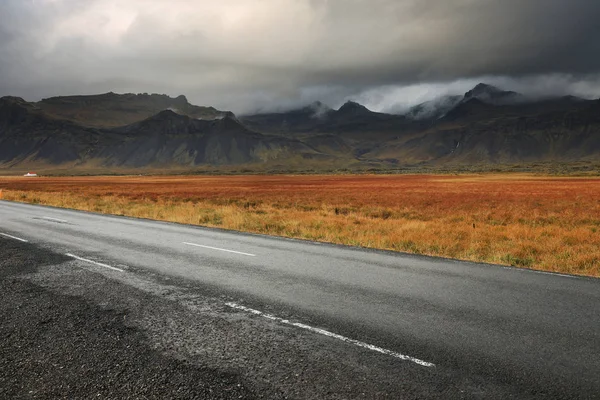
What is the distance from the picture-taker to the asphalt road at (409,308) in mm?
4426

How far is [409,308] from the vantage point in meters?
6.70

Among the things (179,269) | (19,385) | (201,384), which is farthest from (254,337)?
(179,269)

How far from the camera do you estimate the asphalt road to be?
14.5 ft

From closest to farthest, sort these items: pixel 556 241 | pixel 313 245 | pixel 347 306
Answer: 1. pixel 347 306
2. pixel 313 245
3. pixel 556 241

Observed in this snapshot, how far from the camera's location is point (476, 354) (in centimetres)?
494

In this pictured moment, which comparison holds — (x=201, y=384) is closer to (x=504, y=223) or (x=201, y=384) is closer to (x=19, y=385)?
(x=19, y=385)

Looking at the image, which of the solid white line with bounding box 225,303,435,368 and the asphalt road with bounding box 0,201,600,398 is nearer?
the asphalt road with bounding box 0,201,600,398

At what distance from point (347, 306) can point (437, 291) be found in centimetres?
203

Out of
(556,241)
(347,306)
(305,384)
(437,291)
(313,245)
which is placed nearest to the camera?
(305,384)

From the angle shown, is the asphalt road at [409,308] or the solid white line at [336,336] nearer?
the asphalt road at [409,308]

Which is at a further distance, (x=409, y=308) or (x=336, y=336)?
(x=409, y=308)

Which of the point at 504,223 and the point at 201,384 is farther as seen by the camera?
the point at 504,223

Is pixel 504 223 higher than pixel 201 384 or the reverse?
the reverse

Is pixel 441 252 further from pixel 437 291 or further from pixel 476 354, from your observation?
pixel 476 354
